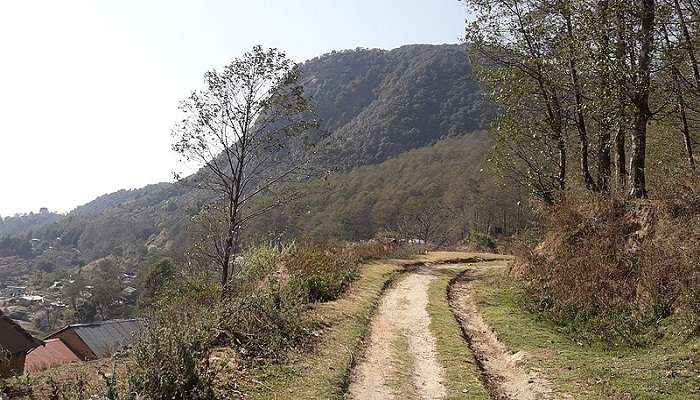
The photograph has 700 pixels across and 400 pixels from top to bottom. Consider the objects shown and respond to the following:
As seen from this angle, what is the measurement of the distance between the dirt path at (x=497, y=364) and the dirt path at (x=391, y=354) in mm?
821

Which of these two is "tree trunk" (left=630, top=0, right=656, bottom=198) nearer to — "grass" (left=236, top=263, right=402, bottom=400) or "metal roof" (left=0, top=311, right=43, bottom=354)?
"grass" (left=236, top=263, right=402, bottom=400)

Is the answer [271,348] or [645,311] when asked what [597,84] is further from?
[271,348]

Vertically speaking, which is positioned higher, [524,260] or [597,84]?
[597,84]

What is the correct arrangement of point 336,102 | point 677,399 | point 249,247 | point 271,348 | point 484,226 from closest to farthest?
point 677,399 < point 271,348 < point 249,247 < point 484,226 < point 336,102

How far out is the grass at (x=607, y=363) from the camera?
6.95 m

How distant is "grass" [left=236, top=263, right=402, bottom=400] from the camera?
7.31 metres

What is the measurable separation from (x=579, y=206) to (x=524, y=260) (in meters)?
2.34

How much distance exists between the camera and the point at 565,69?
1702cm

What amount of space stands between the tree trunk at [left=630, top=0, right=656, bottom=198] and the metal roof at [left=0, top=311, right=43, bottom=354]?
2535cm

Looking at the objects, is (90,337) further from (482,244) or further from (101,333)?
(482,244)

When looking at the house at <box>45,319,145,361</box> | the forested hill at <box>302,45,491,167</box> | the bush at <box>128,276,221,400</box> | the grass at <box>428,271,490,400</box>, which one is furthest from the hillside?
the bush at <box>128,276,221,400</box>

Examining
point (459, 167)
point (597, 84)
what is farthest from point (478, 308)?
point (459, 167)

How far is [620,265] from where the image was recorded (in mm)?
11422

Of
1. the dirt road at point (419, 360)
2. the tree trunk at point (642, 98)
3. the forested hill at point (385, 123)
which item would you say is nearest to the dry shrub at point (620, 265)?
the tree trunk at point (642, 98)
